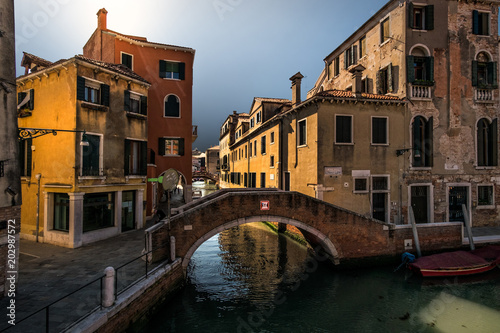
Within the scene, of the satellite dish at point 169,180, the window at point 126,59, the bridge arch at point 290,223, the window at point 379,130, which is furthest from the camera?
the window at point 126,59

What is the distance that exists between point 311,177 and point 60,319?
12685 millimetres

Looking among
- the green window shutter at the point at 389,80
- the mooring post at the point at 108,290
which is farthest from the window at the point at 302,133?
the mooring post at the point at 108,290

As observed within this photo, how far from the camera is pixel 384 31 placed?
57.7 feet

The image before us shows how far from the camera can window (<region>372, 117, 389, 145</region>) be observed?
1587cm

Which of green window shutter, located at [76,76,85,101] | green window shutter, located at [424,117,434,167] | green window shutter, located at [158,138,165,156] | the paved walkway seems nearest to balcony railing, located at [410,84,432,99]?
green window shutter, located at [424,117,434,167]

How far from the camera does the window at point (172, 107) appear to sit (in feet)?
57.1

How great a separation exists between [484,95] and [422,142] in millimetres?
5113

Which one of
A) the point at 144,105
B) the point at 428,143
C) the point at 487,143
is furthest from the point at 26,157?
the point at 487,143

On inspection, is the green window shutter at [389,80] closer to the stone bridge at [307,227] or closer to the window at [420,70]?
the window at [420,70]

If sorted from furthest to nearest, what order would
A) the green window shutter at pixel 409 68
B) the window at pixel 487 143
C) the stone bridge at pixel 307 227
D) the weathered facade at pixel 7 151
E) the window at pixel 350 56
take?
the window at pixel 350 56, the window at pixel 487 143, the green window shutter at pixel 409 68, the stone bridge at pixel 307 227, the weathered facade at pixel 7 151

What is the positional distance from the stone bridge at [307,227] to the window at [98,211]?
3.61 metres

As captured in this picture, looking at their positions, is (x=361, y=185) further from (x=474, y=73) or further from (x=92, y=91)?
(x=92, y=91)

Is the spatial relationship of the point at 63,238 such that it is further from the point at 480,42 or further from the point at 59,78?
the point at 480,42

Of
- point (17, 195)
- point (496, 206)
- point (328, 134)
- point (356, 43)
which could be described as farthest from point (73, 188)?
point (496, 206)
